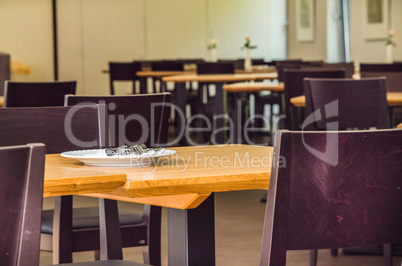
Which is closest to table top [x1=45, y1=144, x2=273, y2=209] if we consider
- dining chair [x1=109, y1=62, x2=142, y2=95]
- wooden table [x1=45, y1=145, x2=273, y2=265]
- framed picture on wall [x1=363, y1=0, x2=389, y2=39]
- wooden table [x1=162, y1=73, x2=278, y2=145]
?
wooden table [x1=45, y1=145, x2=273, y2=265]

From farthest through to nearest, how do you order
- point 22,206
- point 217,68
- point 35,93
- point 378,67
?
1. point 217,68
2. point 378,67
3. point 35,93
4. point 22,206

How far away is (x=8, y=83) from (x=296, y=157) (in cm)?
230

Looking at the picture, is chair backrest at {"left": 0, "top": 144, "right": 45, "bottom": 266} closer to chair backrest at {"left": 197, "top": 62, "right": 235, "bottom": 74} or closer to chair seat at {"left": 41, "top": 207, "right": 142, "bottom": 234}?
chair seat at {"left": 41, "top": 207, "right": 142, "bottom": 234}

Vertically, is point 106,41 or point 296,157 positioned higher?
point 106,41

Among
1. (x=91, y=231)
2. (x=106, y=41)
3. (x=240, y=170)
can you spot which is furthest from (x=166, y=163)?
(x=106, y=41)

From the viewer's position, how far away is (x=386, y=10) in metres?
10.5

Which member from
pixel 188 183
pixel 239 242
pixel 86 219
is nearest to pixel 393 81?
pixel 239 242

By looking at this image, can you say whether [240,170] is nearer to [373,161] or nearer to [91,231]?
[373,161]

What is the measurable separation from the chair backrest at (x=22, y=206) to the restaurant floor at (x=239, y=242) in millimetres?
2188

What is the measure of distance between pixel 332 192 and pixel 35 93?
242 cm

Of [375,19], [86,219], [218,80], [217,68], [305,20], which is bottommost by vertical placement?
[86,219]

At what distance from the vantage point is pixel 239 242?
12.1 ft

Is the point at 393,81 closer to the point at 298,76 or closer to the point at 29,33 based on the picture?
the point at 298,76

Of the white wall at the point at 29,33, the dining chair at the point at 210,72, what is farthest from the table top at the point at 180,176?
the white wall at the point at 29,33
